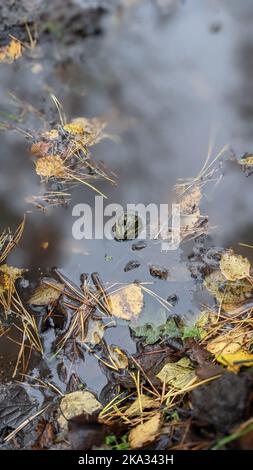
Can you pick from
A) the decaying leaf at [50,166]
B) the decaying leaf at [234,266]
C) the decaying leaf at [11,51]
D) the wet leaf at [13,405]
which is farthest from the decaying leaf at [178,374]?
the decaying leaf at [11,51]

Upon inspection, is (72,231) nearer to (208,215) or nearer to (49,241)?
(49,241)

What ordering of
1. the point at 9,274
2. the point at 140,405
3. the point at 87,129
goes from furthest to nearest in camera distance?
the point at 87,129 → the point at 9,274 → the point at 140,405

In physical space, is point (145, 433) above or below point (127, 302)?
below

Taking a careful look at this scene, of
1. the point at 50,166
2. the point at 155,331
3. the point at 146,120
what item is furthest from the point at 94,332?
the point at 146,120

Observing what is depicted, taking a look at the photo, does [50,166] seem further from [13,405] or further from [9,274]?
[13,405]

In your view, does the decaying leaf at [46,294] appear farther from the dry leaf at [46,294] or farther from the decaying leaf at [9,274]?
the decaying leaf at [9,274]

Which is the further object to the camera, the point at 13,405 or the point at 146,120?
the point at 146,120
